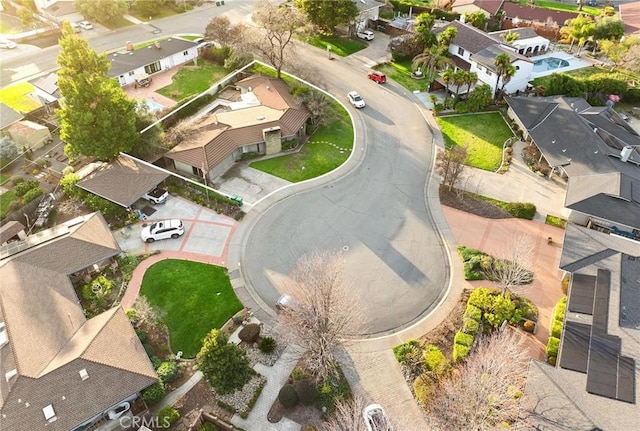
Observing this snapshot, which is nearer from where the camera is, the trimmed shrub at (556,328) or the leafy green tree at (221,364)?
the leafy green tree at (221,364)

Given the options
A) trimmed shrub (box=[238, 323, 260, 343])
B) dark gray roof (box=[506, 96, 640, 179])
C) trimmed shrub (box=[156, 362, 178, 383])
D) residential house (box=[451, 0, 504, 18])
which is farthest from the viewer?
residential house (box=[451, 0, 504, 18])

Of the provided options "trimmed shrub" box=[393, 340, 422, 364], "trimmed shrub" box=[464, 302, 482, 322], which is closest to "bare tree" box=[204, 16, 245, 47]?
"trimmed shrub" box=[464, 302, 482, 322]

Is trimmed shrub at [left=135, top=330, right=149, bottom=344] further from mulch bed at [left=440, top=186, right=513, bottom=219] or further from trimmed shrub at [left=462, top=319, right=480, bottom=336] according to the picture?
mulch bed at [left=440, top=186, right=513, bottom=219]

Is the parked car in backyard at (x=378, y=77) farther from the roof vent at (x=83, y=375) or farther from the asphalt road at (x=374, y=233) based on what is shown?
the roof vent at (x=83, y=375)

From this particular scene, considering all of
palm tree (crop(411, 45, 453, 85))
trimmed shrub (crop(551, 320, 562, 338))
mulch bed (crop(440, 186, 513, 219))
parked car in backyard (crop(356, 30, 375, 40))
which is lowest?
trimmed shrub (crop(551, 320, 562, 338))

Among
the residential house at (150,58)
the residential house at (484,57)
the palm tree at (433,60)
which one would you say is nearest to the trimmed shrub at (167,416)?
the residential house at (150,58)

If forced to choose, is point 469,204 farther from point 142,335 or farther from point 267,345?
point 142,335

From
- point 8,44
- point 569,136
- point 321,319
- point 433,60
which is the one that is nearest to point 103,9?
point 8,44
